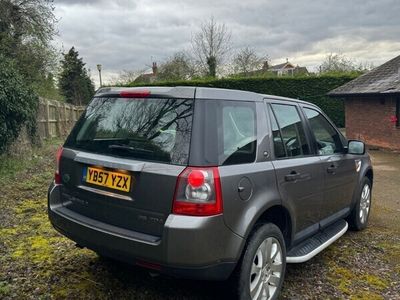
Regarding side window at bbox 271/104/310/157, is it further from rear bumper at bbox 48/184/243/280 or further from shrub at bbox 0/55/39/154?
shrub at bbox 0/55/39/154

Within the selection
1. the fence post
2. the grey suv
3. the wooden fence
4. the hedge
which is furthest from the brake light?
the hedge

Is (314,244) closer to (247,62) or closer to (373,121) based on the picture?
(373,121)

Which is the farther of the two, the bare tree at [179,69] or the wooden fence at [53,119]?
the bare tree at [179,69]

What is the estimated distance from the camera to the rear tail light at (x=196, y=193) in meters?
2.58

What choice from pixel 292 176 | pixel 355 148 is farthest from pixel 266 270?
pixel 355 148

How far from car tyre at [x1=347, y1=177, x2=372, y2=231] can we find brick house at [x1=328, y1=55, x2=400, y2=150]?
33.1ft

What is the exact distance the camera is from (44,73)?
59.9ft

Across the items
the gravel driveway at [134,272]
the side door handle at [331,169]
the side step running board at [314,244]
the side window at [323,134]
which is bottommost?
the gravel driveway at [134,272]

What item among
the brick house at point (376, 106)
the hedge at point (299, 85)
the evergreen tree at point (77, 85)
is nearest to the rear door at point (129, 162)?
the brick house at point (376, 106)

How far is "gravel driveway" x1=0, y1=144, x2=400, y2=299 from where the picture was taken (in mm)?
3361

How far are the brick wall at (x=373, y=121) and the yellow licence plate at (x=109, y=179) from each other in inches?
580

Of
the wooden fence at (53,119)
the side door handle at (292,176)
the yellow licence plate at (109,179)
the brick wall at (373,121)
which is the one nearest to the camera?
the yellow licence plate at (109,179)

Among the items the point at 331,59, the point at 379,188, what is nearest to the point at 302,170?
the point at 379,188

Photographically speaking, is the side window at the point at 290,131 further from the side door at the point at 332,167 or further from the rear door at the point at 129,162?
the rear door at the point at 129,162
